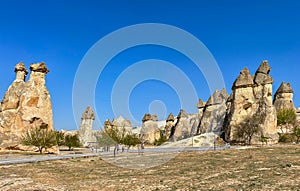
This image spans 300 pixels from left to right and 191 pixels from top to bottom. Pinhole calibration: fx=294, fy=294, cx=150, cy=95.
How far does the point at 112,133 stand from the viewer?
46500mm

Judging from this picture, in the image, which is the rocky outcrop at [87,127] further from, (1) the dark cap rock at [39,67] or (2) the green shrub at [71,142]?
(1) the dark cap rock at [39,67]

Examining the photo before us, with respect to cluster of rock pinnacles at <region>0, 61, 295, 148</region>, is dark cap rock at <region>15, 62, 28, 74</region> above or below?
above

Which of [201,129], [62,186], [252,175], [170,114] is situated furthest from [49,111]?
[170,114]

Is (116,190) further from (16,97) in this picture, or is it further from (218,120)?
(218,120)

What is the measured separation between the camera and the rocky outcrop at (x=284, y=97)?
7569 cm

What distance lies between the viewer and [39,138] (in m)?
38.0

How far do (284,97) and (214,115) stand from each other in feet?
65.2

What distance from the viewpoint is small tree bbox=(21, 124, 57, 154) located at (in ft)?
122

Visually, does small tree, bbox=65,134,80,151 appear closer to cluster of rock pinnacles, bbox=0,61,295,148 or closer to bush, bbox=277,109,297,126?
cluster of rock pinnacles, bbox=0,61,295,148

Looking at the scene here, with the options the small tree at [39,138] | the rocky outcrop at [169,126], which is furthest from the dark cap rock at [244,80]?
the small tree at [39,138]

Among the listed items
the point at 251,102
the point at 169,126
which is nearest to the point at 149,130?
the point at 169,126

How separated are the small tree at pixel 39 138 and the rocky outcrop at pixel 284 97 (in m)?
58.4

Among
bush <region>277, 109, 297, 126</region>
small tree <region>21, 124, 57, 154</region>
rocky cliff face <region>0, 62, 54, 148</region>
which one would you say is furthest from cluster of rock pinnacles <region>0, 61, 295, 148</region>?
bush <region>277, 109, 297, 126</region>

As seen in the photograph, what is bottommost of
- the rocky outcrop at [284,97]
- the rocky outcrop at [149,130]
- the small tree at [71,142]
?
the small tree at [71,142]
